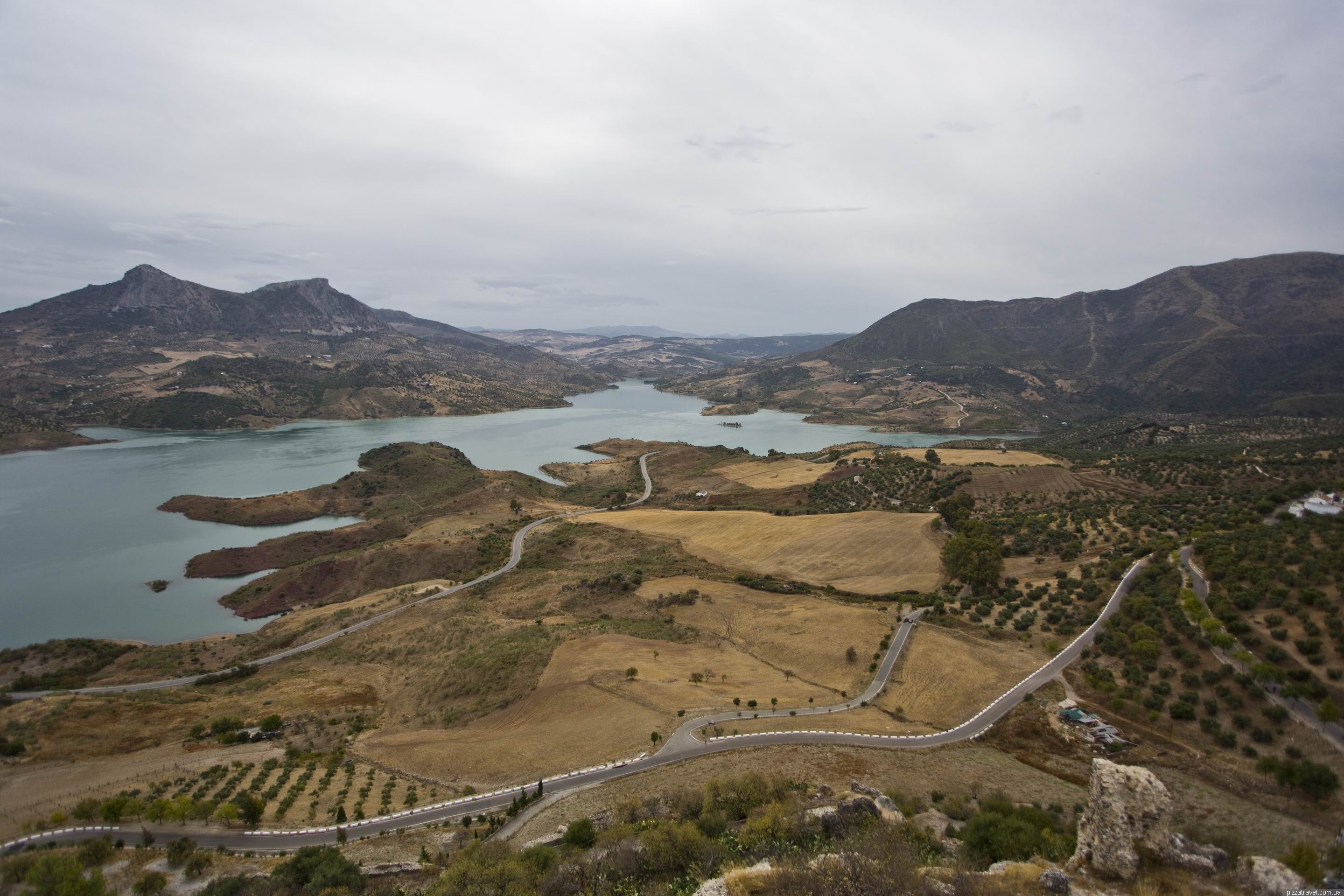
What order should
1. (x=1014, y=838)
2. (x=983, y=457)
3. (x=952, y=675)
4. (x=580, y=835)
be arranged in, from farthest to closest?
(x=983, y=457) → (x=952, y=675) → (x=580, y=835) → (x=1014, y=838)

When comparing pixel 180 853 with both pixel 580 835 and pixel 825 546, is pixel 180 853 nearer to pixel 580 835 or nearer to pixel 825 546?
pixel 580 835

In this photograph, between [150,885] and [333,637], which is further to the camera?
[333,637]

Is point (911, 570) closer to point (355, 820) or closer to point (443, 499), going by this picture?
point (355, 820)

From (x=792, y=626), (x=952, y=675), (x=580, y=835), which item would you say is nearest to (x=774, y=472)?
(x=792, y=626)

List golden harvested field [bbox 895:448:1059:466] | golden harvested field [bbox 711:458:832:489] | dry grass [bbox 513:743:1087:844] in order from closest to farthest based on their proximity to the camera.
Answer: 1. dry grass [bbox 513:743:1087:844]
2. golden harvested field [bbox 895:448:1059:466]
3. golden harvested field [bbox 711:458:832:489]

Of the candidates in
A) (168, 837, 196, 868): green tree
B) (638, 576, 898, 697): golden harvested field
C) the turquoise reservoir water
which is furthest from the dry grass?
the turquoise reservoir water

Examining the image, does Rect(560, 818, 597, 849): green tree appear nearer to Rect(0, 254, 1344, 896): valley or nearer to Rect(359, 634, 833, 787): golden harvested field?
Rect(0, 254, 1344, 896): valley
